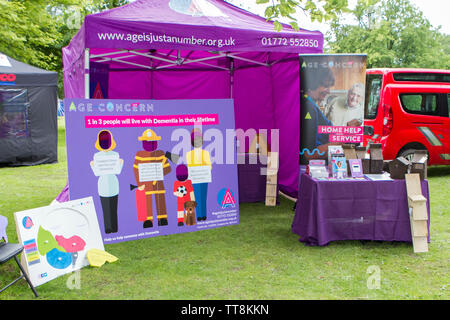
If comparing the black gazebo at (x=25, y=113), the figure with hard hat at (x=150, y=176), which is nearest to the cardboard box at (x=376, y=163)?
the figure with hard hat at (x=150, y=176)

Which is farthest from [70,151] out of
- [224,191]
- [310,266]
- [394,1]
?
[394,1]

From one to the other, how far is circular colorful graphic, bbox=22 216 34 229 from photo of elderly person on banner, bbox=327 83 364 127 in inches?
150

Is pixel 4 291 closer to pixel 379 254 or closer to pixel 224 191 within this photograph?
pixel 224 191

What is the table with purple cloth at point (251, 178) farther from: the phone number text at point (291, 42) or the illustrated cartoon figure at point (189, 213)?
the phone number text at point (291, 42)

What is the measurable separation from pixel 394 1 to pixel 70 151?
29.2m

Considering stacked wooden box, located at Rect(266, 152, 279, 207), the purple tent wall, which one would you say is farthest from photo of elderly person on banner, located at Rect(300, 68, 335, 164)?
stacked wooden box, located at Rect(266, 152, 279, 207)

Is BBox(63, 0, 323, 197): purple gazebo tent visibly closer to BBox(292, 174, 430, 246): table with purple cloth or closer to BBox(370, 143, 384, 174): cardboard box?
BBox(370, 143, 384, 174): cardboard box

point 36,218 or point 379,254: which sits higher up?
point 36,218

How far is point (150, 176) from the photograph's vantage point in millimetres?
4863

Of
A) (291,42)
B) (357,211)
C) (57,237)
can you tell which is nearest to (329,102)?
(291,42)

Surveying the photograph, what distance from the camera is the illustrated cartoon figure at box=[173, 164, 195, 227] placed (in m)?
5.01

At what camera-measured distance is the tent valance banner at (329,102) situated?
5.79m

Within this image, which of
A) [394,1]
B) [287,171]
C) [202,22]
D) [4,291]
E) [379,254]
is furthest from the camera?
[394,1]

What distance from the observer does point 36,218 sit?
12.3 ft
